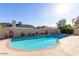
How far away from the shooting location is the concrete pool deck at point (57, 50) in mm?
5093

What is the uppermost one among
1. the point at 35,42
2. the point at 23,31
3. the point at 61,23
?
the point at 61,23

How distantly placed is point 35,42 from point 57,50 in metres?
0.81

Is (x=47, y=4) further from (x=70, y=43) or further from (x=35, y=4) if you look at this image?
(x=70, y=43)

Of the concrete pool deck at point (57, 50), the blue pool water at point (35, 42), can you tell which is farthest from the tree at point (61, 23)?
the concrete pool deck at point (57, 50)

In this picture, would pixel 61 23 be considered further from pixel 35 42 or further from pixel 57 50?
pixel 35 42

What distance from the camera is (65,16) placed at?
17.5 ft

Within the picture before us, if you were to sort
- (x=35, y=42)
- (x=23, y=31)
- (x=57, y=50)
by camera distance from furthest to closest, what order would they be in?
(x=23, y=31), (x=35, y=42), (x=57, y=50)

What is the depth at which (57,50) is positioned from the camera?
17.0 ft

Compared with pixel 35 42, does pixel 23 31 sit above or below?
above

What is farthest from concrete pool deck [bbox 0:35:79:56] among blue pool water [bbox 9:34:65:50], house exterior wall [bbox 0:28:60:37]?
house exterior wall [bbox 0:28:60:37]

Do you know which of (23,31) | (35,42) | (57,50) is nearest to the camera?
(57,50)

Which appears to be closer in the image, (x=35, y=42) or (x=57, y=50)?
(x=57, y=50)

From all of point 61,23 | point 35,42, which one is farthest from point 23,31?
point 61,23

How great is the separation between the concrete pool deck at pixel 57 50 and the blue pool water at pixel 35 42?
0.18 meters
